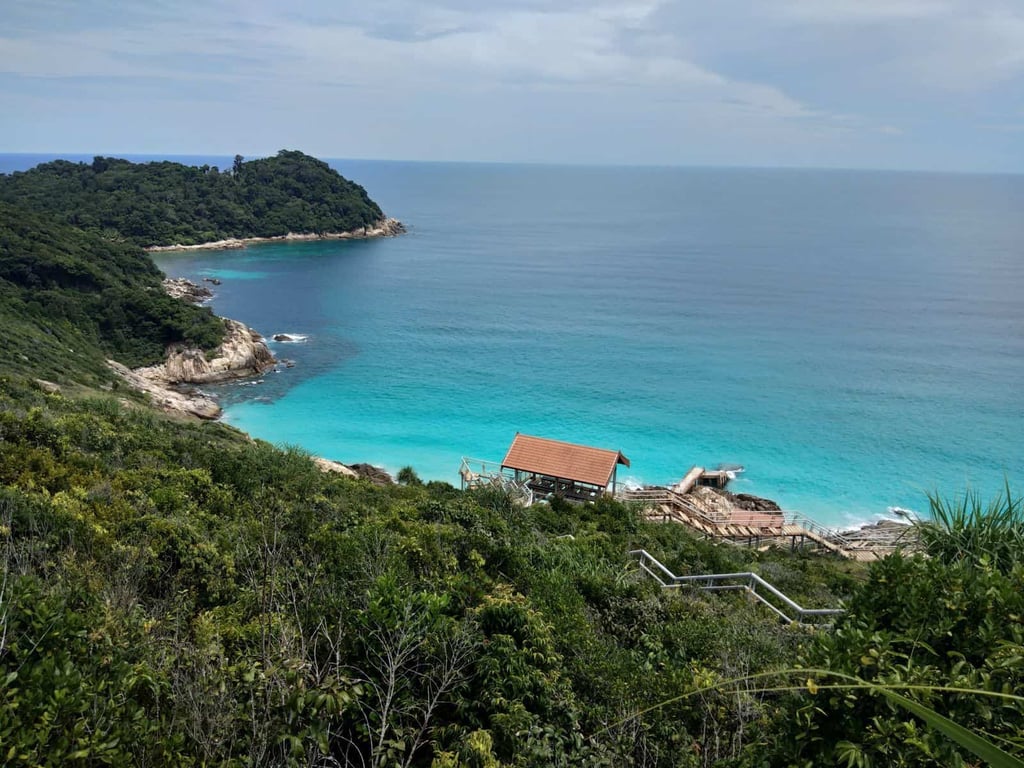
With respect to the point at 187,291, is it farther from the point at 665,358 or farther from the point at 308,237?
the point at 665,358

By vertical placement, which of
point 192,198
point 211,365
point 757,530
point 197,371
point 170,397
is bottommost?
point 757,530

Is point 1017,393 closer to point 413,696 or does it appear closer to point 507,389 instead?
point 507,389

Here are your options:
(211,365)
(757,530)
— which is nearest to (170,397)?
(211,365)

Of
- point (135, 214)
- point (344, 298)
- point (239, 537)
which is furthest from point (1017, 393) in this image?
point (135, 214)

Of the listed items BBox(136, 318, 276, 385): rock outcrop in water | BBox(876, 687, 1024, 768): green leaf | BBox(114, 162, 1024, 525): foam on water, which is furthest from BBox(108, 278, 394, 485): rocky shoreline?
BBox(876, 687, 1024, 768): green leaf

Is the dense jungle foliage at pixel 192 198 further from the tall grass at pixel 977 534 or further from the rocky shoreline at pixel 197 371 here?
the tall grass at pixel 977 534

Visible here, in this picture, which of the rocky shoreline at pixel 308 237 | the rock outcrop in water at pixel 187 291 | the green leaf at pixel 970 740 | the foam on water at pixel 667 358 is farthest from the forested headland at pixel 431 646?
the rocky shoreline at pixel 308 237
